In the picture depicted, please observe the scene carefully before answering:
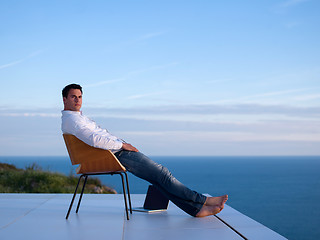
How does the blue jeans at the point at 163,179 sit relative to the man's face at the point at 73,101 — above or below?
below

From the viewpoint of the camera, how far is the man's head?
3.47 m

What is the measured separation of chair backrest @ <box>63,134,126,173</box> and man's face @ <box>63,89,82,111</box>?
246 mm

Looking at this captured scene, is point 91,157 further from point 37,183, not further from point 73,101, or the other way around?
point 37,183

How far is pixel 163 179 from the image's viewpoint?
345 cm

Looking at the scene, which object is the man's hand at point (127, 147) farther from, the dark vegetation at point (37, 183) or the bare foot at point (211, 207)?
the dark vegetation at point (37, 183)

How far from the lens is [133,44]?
12242 millimetres

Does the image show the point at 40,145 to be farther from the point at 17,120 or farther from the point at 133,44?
the point at 133,44

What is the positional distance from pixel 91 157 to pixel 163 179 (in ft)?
1.93

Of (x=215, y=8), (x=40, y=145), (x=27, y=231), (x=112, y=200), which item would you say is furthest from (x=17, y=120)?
(x=27, y=231)

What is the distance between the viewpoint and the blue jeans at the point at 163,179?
11.3ft

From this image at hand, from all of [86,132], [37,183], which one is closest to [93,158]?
[86,132]

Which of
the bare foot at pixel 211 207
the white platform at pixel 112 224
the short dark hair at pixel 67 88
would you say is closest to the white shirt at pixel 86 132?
the short dark hair at pixel 67 88

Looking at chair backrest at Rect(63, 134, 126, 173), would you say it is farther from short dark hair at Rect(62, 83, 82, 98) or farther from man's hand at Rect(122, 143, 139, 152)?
short dark hair at Rect(62, 83, 82, 98)

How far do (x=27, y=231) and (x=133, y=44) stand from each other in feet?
31.7
